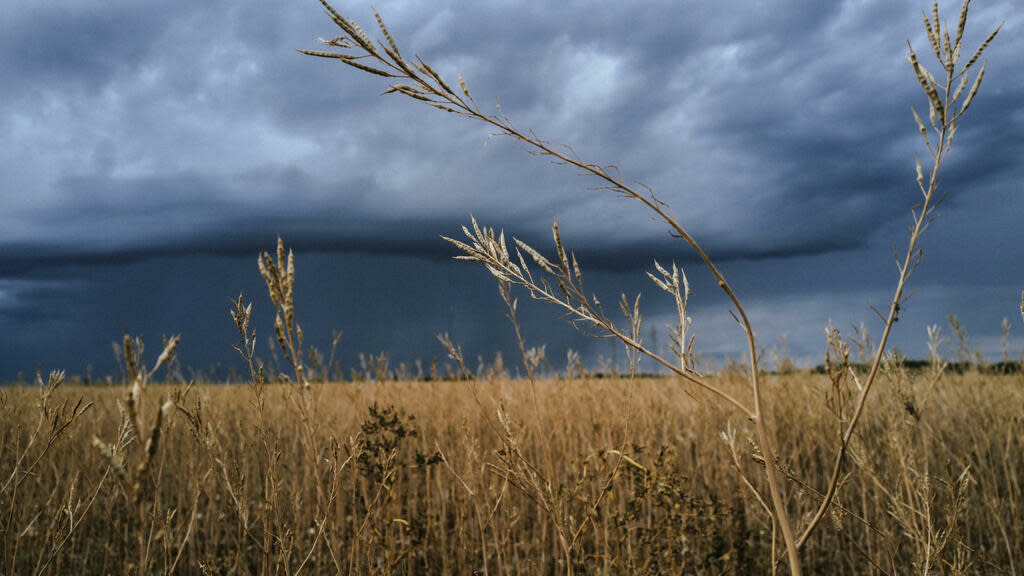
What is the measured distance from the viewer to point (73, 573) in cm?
393

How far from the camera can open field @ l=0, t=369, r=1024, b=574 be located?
202cm

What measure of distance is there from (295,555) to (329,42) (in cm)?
389

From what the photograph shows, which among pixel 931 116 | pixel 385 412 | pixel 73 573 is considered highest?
pixel 931 116

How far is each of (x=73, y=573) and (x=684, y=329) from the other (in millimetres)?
4816

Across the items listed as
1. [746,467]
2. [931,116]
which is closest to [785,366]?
[746,467]

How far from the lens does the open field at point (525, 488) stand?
6.63 ft

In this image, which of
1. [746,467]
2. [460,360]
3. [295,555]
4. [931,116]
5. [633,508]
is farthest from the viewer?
[746,467]

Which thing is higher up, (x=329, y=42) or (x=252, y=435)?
(x=329, y=42)

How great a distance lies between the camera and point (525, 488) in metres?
1.80

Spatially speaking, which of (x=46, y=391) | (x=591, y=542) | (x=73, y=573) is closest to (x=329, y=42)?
(x=46, y=391)

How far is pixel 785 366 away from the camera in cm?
784

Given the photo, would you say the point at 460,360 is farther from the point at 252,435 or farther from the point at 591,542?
the point at 252,435

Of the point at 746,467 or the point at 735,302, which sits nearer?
the point at 735,302

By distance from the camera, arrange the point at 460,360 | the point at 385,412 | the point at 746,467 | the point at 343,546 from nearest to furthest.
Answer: the point at 460,360 < the point at 385,412 < the point at 343,546 < the point at 746,467
